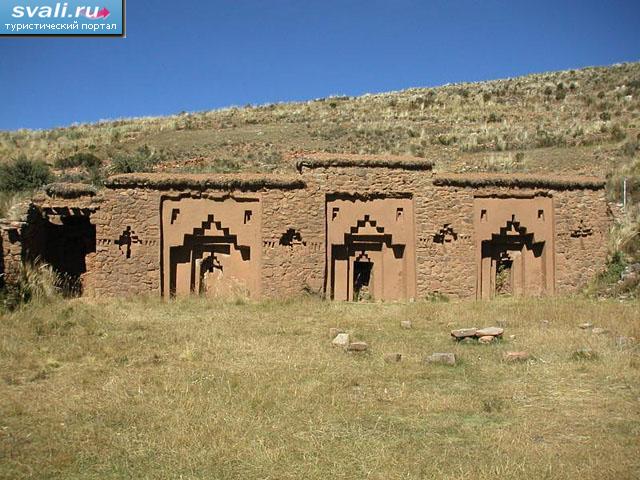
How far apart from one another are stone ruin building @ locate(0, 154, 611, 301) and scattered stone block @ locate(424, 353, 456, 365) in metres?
6.06

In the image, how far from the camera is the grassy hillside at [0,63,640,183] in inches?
1073

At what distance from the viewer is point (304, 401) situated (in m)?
7.10

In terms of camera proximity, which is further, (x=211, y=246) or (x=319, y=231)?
(x=211, y=246)

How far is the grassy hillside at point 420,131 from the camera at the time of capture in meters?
27.3

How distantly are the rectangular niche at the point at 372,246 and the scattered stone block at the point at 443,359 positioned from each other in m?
6.23

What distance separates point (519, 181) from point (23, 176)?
1764cm

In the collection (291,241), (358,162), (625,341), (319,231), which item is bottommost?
(625,341)

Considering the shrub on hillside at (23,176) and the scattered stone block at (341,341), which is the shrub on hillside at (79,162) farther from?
the scattered stone block at (341,341)

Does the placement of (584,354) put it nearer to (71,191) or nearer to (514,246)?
(514,246)

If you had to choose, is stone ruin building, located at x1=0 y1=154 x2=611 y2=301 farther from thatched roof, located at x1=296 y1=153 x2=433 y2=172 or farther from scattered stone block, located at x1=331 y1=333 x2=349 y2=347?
scattered stone block, located at x1=331 y1=333 x2=349 y2=347

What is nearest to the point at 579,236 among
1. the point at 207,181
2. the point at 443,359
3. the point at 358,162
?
the point at 358,162

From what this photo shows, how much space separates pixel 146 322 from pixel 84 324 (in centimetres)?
111

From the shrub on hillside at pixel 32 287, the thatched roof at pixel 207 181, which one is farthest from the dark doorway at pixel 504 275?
the shrub on hillside at pixel 32 287

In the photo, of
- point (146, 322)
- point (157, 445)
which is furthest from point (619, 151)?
point (157, 445)
